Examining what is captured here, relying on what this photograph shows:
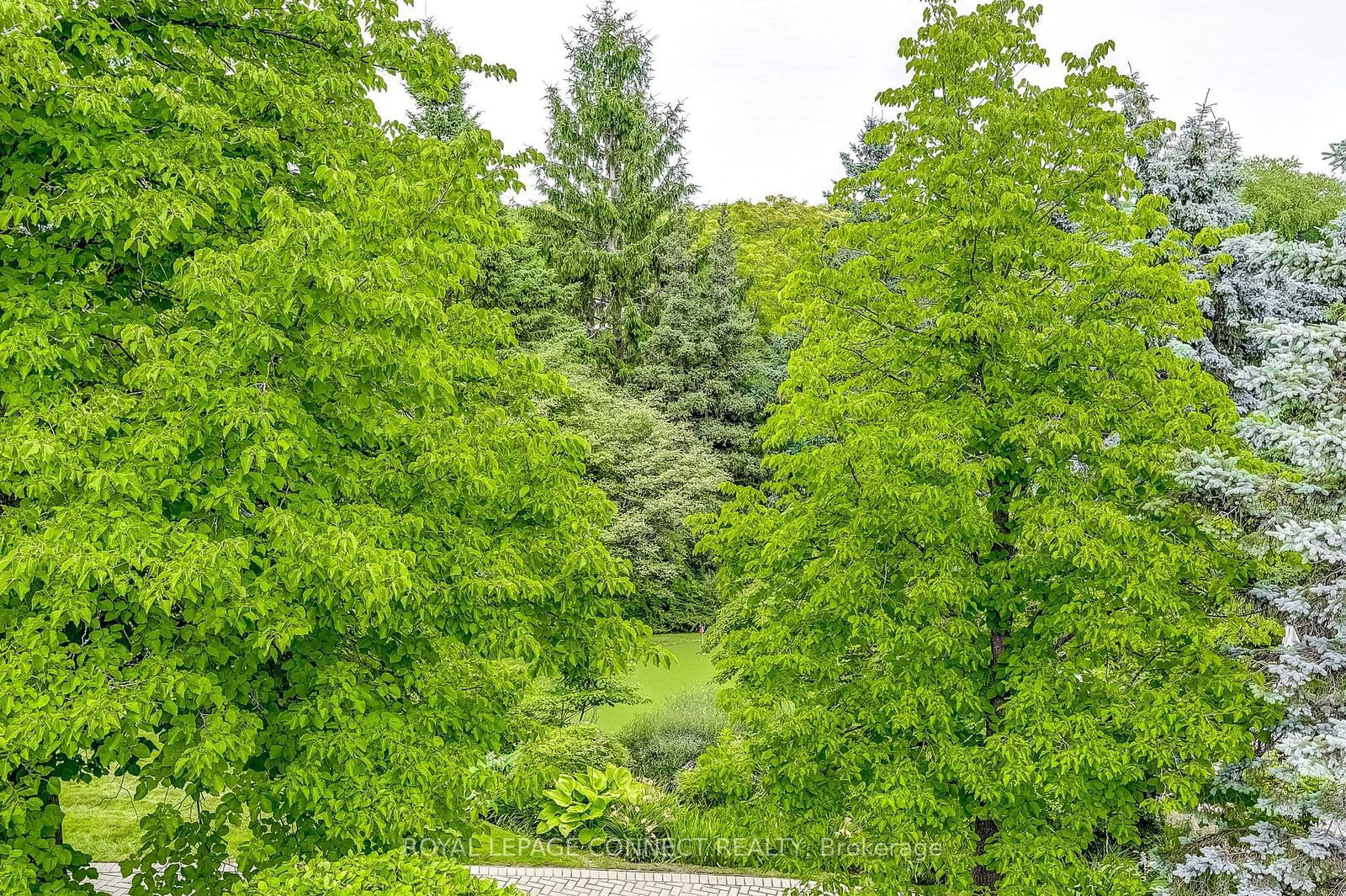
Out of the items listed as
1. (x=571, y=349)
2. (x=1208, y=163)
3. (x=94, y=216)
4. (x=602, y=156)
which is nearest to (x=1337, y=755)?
(x=94, y=216)

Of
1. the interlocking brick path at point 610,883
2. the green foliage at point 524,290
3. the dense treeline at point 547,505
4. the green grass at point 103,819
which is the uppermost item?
the green foliage at point 524,290

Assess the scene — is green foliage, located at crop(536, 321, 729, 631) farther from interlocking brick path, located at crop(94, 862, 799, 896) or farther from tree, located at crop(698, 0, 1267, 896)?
tree, located at crop(698, 0, 1267, 896)

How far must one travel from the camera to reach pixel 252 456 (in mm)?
4176

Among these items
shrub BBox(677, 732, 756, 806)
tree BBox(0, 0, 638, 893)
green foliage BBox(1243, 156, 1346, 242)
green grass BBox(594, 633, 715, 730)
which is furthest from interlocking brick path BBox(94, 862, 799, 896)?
green foliage BBox(1243, 156, 1346, 242)

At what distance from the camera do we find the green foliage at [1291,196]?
67.7 ft

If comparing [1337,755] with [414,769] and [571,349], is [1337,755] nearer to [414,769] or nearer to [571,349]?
[414,769]

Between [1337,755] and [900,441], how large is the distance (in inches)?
124

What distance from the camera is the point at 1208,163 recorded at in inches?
407

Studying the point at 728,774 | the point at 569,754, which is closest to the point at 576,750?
the point at 569,754

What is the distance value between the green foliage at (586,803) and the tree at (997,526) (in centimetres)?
439

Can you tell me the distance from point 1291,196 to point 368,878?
29.1 m

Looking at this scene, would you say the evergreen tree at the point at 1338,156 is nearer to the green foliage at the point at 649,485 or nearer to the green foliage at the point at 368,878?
the green foliage at the point at 368,878

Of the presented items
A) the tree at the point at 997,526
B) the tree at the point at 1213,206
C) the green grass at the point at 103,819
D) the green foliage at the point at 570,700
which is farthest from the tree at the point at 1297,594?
the green grass at the point at 103,819

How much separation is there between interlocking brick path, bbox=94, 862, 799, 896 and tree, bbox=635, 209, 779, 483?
1400 cm
